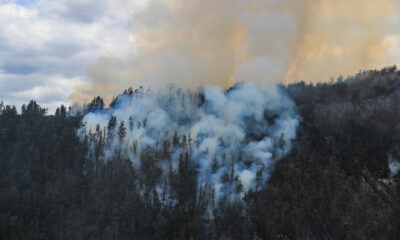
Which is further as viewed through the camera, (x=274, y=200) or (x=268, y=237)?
(x=274, y=200)

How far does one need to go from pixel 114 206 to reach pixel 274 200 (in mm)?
68333

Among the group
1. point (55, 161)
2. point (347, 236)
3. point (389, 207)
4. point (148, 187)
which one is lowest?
point (347, 236)

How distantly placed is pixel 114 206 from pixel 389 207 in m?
113

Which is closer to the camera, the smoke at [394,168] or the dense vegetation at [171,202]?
the dense vegetation at [171,202]

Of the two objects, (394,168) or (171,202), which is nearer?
(171,202)

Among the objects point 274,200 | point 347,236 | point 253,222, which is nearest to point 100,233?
point 253,222

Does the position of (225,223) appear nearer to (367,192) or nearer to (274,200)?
(274,200)

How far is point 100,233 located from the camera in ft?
510

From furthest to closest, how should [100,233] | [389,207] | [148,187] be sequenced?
[148,187]
[389,207]
[100,233]

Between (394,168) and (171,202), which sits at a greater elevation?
(394,168)

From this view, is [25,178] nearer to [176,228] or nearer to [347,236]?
[176,228]

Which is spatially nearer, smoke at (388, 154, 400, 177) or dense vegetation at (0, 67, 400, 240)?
dense vegetation at (0, 67, 400, 240)

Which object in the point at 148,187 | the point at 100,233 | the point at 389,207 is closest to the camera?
the point at 100,233

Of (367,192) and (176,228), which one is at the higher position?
(367,192)
